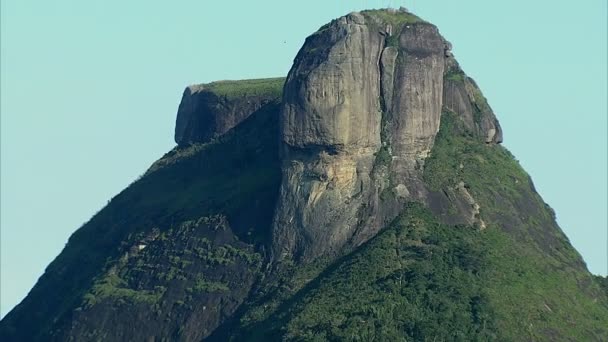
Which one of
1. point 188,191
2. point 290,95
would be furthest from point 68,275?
point 290,95

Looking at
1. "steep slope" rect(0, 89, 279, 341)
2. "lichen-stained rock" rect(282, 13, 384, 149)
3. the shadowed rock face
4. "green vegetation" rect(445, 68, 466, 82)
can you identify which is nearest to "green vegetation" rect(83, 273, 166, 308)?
"steep slope" rect(0, 89, 279, 341)

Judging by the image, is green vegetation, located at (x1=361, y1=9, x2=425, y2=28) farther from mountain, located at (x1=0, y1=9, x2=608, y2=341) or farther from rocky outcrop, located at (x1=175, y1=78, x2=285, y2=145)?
rocky outcrop, located at (x1=175, y1=78, x2=285, y2=145)

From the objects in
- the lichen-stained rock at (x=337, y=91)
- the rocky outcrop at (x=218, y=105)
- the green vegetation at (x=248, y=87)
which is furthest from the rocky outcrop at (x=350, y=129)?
the rocky outcrop at (x=218, y=105)

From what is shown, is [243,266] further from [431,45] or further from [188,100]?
[188,100]

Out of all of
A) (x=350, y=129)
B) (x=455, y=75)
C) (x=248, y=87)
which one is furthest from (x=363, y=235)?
(x=248, y=87)

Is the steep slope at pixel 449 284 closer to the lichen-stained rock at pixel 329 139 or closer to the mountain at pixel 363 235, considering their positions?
the mountain at pixel 363 235

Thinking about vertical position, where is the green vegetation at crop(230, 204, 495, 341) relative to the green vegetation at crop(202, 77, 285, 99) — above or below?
below
